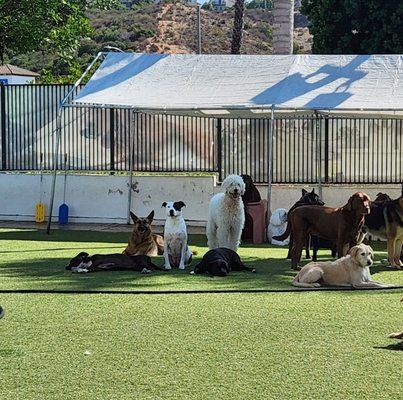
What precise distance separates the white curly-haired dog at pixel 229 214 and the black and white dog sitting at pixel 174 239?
1.06 meters

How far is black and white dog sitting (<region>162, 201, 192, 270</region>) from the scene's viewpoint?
1435 cm

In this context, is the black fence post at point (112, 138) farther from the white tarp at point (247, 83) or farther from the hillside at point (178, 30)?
the hillside at point (178, 30)

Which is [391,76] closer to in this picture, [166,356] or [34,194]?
[34,194]

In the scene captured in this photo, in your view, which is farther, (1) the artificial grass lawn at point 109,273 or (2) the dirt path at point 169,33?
(2) the dirt path at point 169,33

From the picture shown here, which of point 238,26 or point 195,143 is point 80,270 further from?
point 238,26

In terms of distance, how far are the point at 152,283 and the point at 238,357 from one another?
4.61 meters

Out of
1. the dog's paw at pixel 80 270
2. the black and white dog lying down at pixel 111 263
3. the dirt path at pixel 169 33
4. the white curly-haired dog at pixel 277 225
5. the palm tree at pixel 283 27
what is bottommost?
the dog's paw at pixel 80 270

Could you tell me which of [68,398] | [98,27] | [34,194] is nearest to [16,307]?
[68,398]

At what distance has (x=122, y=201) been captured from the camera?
74.2 ft

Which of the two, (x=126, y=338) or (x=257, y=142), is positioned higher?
(x=257, y=142)

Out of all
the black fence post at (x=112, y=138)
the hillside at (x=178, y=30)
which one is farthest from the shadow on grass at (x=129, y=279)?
the hillside at (x=178, y=30)

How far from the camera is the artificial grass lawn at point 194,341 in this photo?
24.5 ft

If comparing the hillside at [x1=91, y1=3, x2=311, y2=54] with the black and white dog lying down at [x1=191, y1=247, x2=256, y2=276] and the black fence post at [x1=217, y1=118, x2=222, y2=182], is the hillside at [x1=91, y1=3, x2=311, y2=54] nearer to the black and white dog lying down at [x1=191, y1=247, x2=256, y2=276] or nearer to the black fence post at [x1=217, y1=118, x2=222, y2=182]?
the black fence post at [x1=217, y1=118, x2=222, y2=182]

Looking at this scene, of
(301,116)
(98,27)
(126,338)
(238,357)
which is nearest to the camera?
(238,357)
